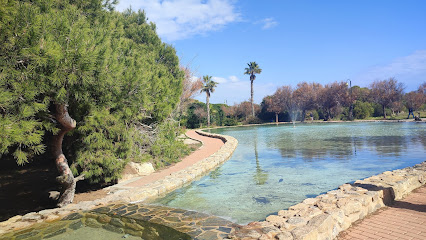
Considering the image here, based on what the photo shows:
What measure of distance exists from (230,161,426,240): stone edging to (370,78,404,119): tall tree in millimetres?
37490

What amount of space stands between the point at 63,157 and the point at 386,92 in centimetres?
4335

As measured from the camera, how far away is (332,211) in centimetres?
434

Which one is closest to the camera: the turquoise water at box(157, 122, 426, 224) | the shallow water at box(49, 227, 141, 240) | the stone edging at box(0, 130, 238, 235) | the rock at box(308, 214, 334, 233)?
the rock at box(308, 214, 334, 233)

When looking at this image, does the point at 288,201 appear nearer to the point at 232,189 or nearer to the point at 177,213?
the point at 232,189

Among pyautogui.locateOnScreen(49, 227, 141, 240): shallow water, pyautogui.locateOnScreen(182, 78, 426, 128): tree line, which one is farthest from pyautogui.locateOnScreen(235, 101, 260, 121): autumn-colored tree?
pyautogui.locateOnScreen(49, 227, 141, 240): shallow water

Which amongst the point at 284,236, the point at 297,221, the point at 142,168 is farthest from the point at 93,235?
the point at 142,168

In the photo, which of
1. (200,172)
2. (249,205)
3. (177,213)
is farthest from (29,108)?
(200,172)

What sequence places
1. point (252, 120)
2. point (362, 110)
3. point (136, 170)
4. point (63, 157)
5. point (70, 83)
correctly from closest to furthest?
point (70, 83) → point (63, 157) → point (136, 170) → point (362, 110) → point (252, 120)

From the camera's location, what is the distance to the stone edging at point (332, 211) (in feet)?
12.6

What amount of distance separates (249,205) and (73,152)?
458 centimetres

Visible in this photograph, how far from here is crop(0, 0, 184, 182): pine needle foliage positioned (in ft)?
13.4

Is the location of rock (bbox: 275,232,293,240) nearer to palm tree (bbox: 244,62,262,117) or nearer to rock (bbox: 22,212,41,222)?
rock (bbox: 22,212,41,222)

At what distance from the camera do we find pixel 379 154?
37.6 feet

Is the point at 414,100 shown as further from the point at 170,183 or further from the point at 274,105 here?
the point at 170,183
